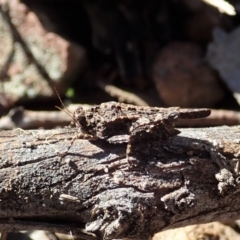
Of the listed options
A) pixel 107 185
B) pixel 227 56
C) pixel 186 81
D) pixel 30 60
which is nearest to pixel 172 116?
pixel 107 185

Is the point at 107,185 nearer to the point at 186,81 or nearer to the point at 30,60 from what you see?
the point at 186,81

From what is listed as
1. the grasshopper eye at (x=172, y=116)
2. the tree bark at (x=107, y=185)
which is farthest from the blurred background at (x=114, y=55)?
the grasshopper eye at (x=172, y=116)

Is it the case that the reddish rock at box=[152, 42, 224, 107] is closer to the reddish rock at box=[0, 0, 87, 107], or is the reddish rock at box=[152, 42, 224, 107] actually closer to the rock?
the rock

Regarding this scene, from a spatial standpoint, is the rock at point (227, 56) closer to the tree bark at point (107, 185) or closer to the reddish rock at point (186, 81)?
the reddish rock at point (186, 81)

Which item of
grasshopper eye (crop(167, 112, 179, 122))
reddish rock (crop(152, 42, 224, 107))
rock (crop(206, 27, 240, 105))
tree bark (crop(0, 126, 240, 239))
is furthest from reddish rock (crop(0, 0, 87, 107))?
grasshopper eye (crop(167, 112, 179, 122))

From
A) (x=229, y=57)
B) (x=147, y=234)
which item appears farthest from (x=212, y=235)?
(x=229, y=57)

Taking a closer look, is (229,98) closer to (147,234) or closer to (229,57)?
(229,57)

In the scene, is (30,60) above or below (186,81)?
above
